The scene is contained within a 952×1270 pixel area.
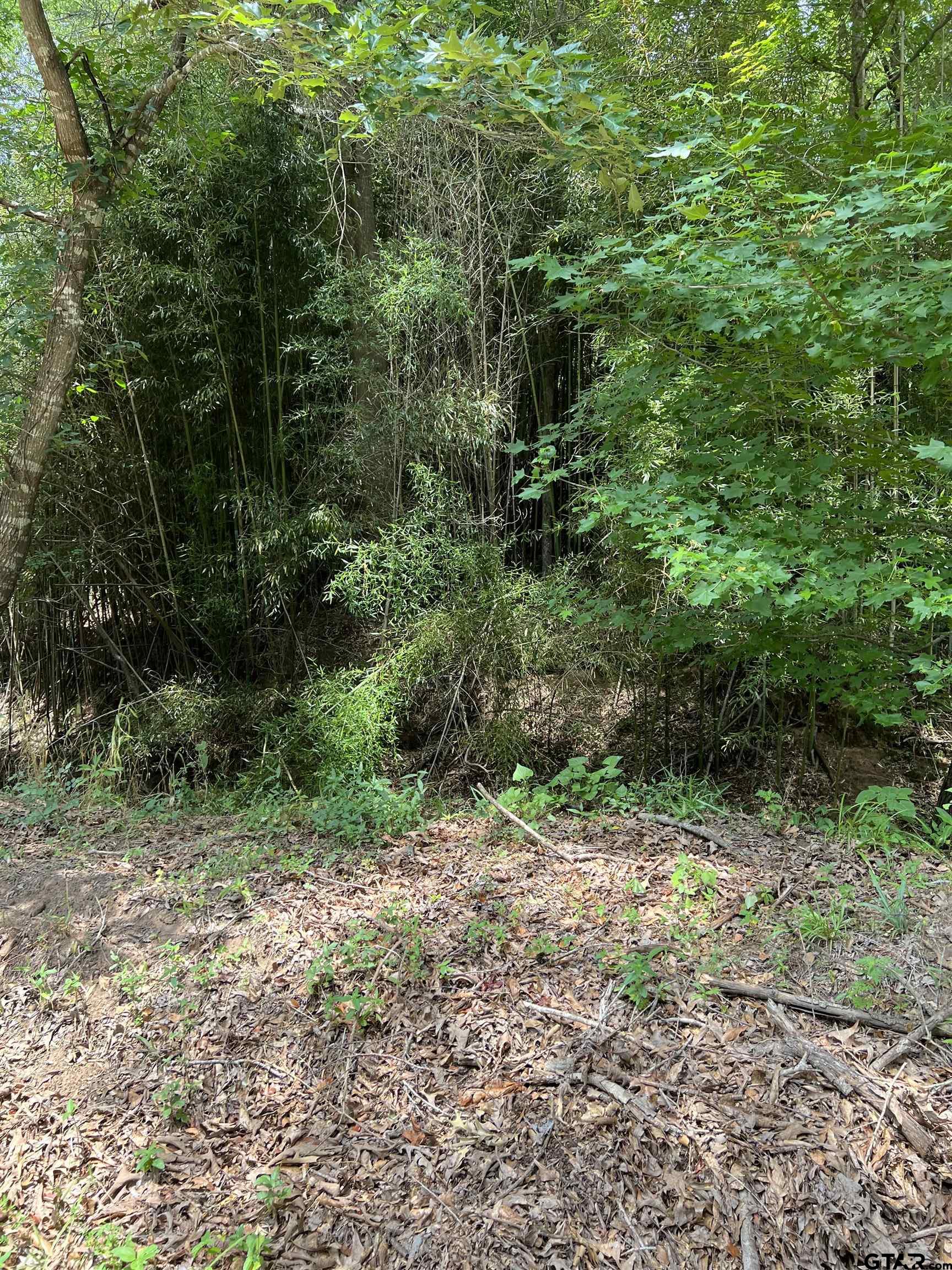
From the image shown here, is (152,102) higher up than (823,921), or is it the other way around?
(152,102)

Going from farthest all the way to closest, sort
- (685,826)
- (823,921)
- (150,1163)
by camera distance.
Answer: (685,826)
(823,921)
(150,1163)

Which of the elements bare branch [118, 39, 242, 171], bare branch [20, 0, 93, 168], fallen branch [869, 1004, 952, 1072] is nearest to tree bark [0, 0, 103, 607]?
bare branch [20, 0, 93, 168]

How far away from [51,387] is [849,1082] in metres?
3.69

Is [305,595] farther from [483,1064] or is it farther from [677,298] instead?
[483,1064]

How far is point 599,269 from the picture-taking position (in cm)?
253

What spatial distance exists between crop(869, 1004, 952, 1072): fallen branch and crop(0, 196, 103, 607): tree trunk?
3590mm

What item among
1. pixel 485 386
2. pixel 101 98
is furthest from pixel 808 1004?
pixel 101 98

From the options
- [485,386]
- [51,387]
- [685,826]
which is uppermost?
[51,387]

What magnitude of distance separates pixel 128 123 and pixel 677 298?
253cm

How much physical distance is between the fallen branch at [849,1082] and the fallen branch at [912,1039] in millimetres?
55

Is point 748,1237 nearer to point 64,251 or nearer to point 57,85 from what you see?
point 64,251

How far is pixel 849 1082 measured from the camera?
1.54 meters

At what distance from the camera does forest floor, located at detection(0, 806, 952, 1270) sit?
4.69ft

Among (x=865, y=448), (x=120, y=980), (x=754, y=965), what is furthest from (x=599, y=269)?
(x=120, y=980)
